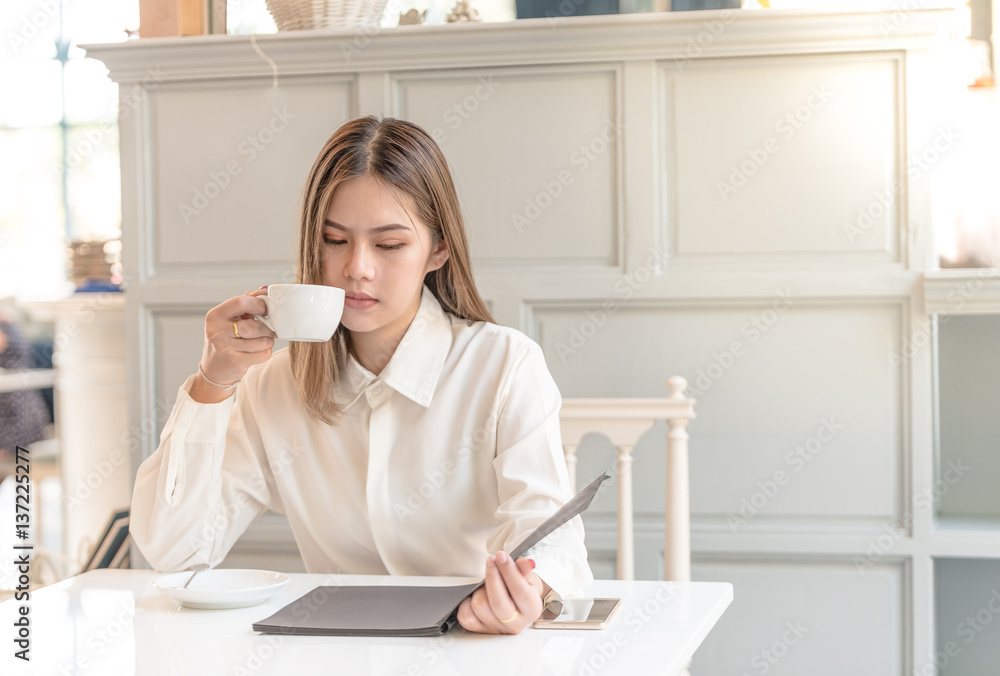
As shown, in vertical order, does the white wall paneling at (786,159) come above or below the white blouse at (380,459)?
above

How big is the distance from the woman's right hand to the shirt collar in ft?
0.64

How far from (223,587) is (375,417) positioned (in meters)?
0.34

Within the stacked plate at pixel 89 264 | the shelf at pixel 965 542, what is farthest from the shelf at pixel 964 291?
the stacked plate at pixel 89 264

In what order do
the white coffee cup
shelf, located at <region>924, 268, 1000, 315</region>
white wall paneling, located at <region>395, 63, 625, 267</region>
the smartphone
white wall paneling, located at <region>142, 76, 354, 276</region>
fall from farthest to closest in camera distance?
white wall paneling, located at <region>142, 76, 354, 276</region>, white wall paneling, located at <region>395, 63, 625, 267</region>, shelf, located at <region>924, 268, 1000, 315</region>, the white coffee cup, the smartphone

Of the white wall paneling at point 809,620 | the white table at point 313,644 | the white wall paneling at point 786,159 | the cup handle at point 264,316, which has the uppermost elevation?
the white wall paneling at point 786,159

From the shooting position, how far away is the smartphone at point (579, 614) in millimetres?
1007

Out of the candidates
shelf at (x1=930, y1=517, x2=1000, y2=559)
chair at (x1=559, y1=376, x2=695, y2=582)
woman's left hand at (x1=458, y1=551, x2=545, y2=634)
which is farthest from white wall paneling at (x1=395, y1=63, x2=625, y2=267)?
woman's left hand at (x1=458, y1=551, x2=545, y2=634)

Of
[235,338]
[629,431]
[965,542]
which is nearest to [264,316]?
[235,338]

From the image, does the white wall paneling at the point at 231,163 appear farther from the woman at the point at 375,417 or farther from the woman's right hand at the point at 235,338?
the woman's right hand at the point at 235,338

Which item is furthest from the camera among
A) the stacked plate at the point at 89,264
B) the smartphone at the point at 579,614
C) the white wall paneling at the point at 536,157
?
the stacked plate at the point at 89,264

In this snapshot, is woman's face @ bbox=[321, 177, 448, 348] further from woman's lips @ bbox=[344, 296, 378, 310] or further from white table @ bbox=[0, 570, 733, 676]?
white table @ bbox=[0, 570, 733, 676]

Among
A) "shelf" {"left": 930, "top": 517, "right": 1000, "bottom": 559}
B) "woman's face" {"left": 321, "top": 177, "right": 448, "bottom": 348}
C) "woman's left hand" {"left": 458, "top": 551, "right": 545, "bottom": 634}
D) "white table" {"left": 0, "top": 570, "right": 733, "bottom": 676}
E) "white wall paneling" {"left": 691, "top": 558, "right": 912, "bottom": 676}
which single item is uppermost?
"woman's face" {"left": 321, "top": 177, "right": 448, "bottom": 348}

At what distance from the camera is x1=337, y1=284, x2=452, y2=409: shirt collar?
141 cm

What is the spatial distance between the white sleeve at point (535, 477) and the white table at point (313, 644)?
6 cm
